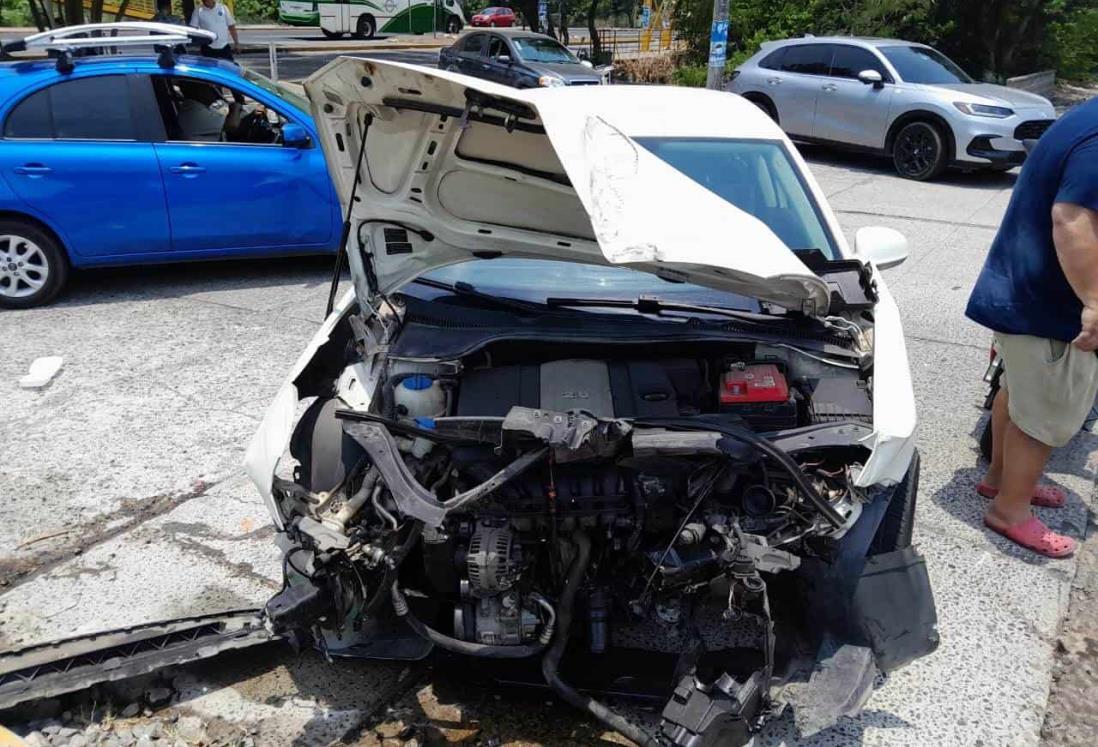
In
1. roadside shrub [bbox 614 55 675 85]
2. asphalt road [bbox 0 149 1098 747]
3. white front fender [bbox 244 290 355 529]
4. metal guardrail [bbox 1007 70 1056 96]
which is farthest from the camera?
roadside shrub [bbox 614 55 675 85]

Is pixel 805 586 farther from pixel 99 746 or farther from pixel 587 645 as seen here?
pixel 99 746

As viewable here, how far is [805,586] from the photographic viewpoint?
2.65m

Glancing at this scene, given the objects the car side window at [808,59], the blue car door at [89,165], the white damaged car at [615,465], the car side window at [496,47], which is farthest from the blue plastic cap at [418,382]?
the car side window at [496,47]

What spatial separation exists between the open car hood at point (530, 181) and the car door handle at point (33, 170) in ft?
12.0

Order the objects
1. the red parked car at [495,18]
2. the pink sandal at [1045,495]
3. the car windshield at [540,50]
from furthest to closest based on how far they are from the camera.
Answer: the red parked car at [495,18]
the car windshield at [540,50]
the pink sandal at [1045,495]

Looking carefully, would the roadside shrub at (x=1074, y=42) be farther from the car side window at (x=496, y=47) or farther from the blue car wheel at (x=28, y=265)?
the blue car wheel at (x=28, y=265)

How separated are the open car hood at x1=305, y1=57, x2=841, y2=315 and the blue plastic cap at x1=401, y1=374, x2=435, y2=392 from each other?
2.00 ft

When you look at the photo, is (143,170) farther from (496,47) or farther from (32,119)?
(496,47)

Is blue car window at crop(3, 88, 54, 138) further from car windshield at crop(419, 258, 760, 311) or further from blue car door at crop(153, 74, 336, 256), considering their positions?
car windshield at crop(419, 258, 760, 311)

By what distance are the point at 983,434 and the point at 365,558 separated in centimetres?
334

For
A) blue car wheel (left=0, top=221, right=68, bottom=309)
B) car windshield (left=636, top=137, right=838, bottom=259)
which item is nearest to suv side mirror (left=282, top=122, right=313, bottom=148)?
blue car wheel (left=0, top=221, right=68, bottom=309)

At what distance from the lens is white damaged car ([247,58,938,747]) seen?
8.02 feet

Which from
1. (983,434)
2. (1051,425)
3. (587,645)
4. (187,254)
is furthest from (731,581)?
(187,254)

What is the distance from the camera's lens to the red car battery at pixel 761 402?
2742mm
